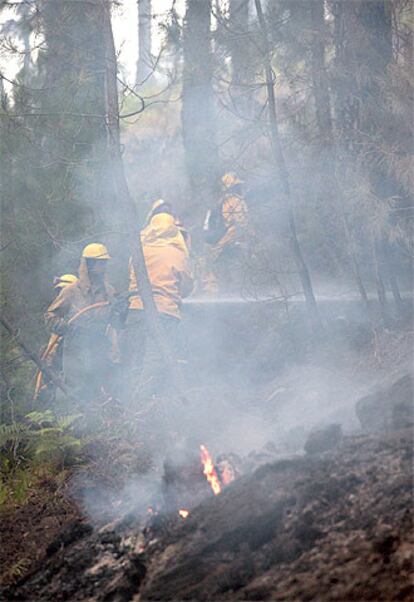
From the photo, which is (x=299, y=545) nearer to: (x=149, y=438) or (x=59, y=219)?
(x=149, y=438)

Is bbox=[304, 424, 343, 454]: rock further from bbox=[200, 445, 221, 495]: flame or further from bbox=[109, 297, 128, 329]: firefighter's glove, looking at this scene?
bbox=[109, 297, 128, 329]: firefighter's glove

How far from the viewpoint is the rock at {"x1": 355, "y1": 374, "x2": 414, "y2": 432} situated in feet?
20.1

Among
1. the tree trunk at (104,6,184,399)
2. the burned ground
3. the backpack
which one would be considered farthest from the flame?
the backpack

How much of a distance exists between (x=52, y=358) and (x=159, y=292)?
173cm

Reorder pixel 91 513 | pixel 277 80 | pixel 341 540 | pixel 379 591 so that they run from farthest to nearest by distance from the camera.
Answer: pixel 277 80, pixel 91 513, pixel 341 540, pixel 379 591

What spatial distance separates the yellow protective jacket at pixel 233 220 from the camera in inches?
417

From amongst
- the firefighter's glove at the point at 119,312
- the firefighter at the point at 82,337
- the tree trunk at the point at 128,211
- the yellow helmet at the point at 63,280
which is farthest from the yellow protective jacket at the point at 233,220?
the yellow helmet at the point at 63,280

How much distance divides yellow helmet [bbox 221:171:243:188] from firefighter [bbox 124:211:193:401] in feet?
3.47

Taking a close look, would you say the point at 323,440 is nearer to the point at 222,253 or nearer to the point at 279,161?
the point at 279,161

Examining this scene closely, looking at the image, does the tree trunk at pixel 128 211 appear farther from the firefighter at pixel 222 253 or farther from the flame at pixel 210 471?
the firefighter at pixel 222 253

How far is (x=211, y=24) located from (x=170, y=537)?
22.8 ft

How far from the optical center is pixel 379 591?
3914 mm

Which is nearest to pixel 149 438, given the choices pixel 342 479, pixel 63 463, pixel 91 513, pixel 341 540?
pixel 63 463

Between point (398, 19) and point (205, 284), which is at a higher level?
point (398, 19)
